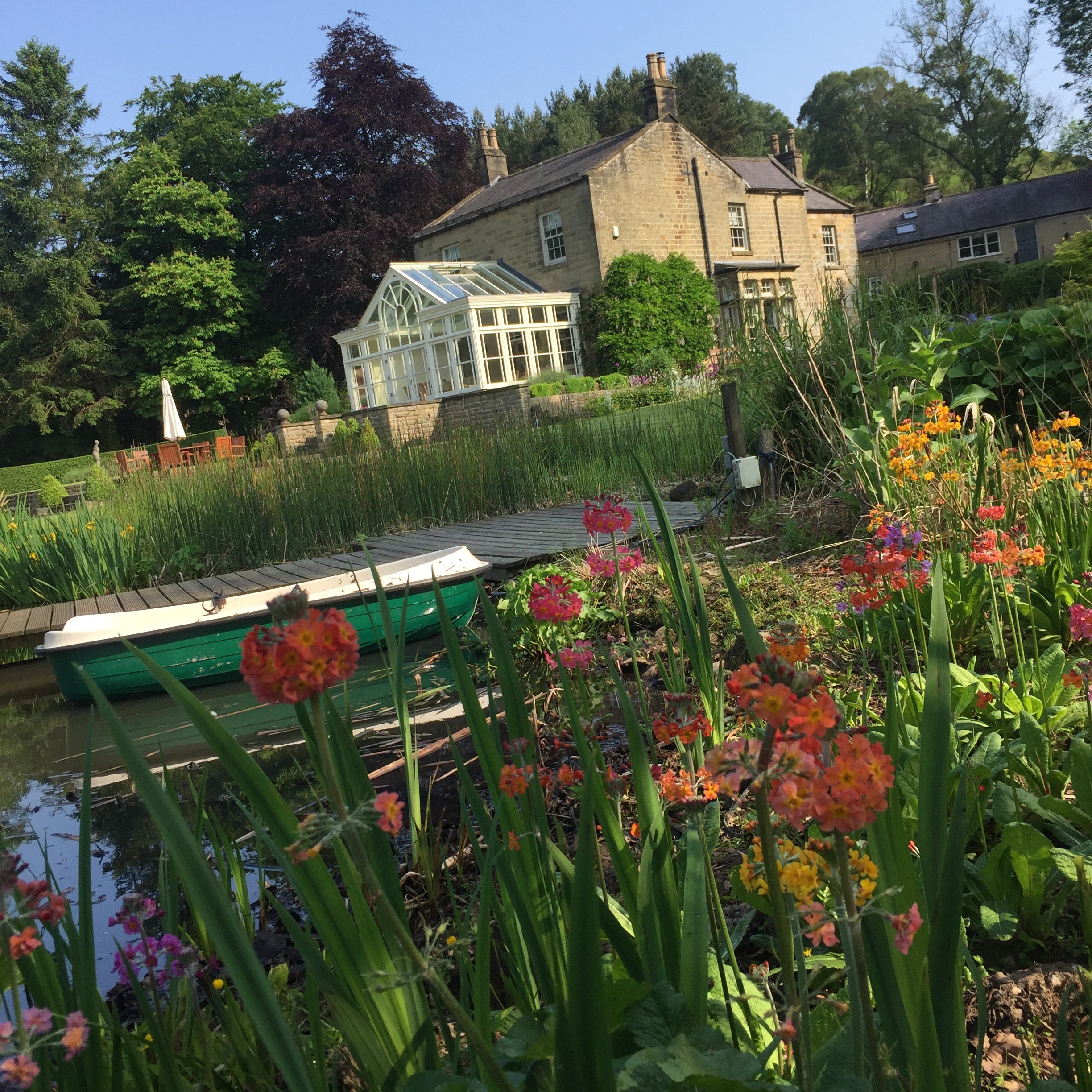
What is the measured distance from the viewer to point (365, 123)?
29500 mm

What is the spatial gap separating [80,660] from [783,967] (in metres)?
4.61

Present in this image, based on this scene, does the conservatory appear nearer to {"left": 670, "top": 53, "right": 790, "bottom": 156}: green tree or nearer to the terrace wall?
the terrace wall

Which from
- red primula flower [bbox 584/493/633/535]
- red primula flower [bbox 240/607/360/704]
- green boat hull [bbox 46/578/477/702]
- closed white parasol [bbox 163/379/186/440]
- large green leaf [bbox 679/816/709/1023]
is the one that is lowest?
green boat hull [bbox 46/578/477/702]

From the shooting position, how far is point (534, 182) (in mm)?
24750

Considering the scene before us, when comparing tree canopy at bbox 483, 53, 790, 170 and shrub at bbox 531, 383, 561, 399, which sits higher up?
tree canopy at bbox 483, 53, 790, 170

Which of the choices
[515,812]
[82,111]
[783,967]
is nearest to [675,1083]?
[783,967]

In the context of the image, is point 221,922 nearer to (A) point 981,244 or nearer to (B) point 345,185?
(B) point 345,185

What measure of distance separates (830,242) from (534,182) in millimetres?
10886

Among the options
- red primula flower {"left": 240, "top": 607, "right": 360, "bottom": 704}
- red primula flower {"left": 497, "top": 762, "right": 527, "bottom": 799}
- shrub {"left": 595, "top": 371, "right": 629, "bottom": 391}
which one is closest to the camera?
red primula flower {"left": 240, "top": 607, "right": 360, "bottom": 704}

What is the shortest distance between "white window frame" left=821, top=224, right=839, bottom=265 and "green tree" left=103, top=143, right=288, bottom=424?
17.7 metres

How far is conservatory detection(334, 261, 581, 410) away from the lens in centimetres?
2227

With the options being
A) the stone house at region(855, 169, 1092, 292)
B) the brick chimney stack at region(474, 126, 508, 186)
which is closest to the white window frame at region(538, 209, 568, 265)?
the brick chimney stack at region(474, 126, 508, 186)

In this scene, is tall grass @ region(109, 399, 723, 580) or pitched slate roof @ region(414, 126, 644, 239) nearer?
tall grass @ region(109, 399, 723, 580)

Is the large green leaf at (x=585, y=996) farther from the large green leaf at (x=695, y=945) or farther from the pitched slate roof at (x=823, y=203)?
the pitched slate roof at (x=823, y=203)
